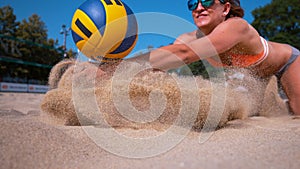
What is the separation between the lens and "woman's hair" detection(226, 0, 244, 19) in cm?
216

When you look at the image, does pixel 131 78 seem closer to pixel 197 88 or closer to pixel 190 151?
pixel 197 88

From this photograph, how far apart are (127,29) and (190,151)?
1.22 metres

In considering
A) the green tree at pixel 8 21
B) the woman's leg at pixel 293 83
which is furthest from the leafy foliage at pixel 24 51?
the woman's leg at pixel 293 83

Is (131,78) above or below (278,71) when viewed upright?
above

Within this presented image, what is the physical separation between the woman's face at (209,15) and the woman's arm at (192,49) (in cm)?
34

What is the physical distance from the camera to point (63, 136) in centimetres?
120

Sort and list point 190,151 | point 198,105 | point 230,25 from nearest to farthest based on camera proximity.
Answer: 1. point 190,151
2. point 198,105
3. point 230,25

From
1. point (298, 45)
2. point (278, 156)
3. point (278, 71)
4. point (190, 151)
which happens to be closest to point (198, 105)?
point (190, 151)

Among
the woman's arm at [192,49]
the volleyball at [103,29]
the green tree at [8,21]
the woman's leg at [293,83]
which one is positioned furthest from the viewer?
the green tree at [8,21]

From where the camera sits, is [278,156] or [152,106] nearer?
[278,156]

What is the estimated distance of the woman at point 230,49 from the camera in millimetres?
1654

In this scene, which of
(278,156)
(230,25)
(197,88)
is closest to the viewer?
(278,156)

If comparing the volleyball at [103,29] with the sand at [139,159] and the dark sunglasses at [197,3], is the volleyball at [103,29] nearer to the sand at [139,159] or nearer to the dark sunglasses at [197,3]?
the dark sunglasses at [197,3]

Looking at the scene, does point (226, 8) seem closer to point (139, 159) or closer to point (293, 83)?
point (293, 83)
